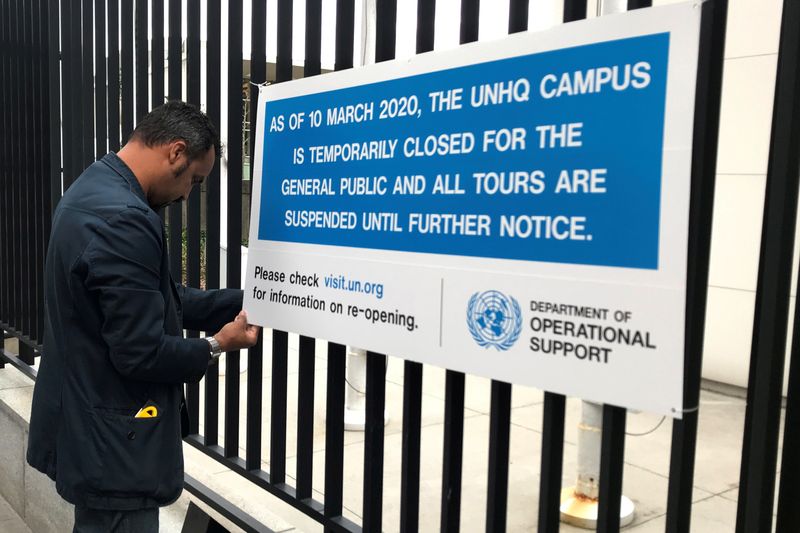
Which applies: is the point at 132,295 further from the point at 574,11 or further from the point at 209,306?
the point at 574,11

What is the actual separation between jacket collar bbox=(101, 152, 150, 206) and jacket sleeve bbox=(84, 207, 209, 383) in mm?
181

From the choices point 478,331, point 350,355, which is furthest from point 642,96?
point 350,355

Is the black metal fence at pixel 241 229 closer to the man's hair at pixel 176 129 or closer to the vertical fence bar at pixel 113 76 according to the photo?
the vertical fence bar at pixel 113 76

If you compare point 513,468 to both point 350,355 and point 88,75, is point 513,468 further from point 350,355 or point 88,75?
Answer: point 88,75

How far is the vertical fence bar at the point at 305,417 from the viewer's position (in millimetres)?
2854

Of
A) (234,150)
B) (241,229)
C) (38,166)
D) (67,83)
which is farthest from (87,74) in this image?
(241,229)

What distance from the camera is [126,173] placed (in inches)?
105

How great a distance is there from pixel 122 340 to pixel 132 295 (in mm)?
152

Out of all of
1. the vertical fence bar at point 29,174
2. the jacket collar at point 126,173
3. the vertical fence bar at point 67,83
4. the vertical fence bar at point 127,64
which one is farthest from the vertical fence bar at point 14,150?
the jacket collar at point 126,173

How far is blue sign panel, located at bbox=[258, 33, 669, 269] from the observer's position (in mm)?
1705

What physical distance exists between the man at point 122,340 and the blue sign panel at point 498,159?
46cm

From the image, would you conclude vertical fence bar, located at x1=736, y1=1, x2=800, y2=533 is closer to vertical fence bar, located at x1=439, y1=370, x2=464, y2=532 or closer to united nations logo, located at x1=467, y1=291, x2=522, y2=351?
united nations logo, located at x1=467, y1=291, x2=522, y2=351

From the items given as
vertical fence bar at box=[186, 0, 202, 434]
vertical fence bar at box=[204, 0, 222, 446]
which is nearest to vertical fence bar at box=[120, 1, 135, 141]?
vertical fence bar at box=[186, 0, 202, 434]

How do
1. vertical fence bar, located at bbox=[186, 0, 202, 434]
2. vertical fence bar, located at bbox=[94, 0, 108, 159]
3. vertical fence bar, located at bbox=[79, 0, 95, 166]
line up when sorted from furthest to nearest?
vertical fence bar, located at bbox=[79, 0, 95, 166] → vertical fence bar, located at bbox=[94, 0, 108, 159] → vertical fence bar, located at bbox=[186, 0, 202, 434]
